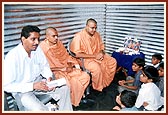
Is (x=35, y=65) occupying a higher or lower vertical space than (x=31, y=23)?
lower

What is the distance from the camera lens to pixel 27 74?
3684 millimetres

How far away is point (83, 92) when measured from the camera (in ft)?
12.7

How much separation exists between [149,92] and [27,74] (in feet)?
4.15

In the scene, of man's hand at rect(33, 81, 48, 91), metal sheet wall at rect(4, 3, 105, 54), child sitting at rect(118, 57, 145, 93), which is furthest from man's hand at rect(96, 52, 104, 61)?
man's hand at rect(33, 81, 48, 91)

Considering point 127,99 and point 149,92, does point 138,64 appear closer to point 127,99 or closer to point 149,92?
point 149,92

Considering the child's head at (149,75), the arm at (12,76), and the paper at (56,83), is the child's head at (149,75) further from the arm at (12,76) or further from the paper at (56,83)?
the arm at (12,76)

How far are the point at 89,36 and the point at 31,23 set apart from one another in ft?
2.28

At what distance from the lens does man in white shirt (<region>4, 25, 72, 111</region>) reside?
3570mm

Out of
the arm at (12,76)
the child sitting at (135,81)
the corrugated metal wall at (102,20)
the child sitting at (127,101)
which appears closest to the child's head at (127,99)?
the child sitting at (127,101)

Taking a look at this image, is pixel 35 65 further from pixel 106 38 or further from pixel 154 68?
pixel 154 68

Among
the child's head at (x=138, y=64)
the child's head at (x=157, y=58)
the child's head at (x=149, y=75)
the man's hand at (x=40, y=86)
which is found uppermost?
the child's head at (x=157, y=58)

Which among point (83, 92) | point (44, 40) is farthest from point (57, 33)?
point (83, 92)

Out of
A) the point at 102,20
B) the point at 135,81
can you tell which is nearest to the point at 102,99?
the point at 135,81

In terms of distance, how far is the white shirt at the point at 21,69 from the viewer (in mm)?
3574
